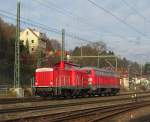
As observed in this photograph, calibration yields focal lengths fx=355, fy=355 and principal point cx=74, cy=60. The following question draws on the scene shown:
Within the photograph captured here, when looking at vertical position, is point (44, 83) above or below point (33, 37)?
below

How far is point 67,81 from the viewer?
34594mm

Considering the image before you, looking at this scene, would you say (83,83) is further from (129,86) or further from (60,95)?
(129,86)

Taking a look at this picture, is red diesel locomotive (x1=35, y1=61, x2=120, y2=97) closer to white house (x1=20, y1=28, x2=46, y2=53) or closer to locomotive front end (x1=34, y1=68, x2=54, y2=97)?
locomotive front end (x1=34, y1=68, x2=54, y2=97)

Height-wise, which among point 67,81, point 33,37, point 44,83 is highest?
point 33,37

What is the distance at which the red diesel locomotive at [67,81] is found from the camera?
107ft

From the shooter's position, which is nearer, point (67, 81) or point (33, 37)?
point (67, 81)

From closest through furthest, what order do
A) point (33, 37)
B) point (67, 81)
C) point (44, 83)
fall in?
point (44, 83)
point (67, 81)
point (33, 37)

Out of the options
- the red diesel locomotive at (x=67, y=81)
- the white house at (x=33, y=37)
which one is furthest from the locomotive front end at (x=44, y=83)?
the white house at (x=33, y=37)

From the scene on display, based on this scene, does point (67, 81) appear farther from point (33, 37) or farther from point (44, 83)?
point (33, 37)

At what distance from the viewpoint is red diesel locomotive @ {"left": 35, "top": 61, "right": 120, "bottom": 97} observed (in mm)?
32688

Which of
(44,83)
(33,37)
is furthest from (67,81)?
(33,37)

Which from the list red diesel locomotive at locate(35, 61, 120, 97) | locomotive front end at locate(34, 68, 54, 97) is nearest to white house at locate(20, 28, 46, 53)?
red diesel locomotive at locate(35, 61, 120, 97)

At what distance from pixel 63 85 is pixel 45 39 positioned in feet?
277

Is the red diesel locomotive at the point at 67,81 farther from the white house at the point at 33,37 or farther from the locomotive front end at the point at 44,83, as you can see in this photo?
the white house at the point at 33,37
